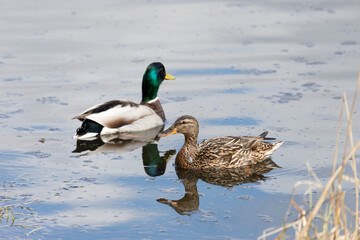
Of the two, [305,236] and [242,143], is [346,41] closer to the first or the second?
[242,143]

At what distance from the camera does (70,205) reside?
22.5 feet

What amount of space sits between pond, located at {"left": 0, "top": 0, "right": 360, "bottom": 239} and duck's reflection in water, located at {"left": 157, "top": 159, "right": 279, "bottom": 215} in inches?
1.4

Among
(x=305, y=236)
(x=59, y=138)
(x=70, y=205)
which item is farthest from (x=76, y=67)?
(x=305, y=236)

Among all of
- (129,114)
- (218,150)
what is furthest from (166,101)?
(218,150)

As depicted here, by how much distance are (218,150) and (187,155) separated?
0.41m

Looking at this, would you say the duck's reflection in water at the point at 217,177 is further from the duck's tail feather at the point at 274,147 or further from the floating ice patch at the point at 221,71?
the floating ice patch at the point at 221,71

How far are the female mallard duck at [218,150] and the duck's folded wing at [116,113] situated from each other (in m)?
1.51

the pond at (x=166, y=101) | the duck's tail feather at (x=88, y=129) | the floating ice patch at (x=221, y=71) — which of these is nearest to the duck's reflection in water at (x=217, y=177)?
the pond at (x=166, y=101)

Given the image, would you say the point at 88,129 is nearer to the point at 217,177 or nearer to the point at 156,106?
the point at 156,106

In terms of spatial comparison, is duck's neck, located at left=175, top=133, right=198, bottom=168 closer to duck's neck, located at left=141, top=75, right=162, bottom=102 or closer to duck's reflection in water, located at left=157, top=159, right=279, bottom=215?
duck's reflection in water, located at left=157, top=159, right=279, bottom=215

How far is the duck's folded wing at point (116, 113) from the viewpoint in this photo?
979 cm

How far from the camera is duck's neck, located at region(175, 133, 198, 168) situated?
27.6 ft

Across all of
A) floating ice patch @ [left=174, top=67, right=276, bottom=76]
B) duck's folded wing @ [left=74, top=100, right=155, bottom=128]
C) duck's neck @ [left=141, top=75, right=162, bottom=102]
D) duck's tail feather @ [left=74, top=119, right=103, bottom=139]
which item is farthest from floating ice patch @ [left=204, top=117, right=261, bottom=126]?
floating ice patch @ [left=174, top=67, right=276, bottom=76]

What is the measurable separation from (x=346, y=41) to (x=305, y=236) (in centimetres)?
935
